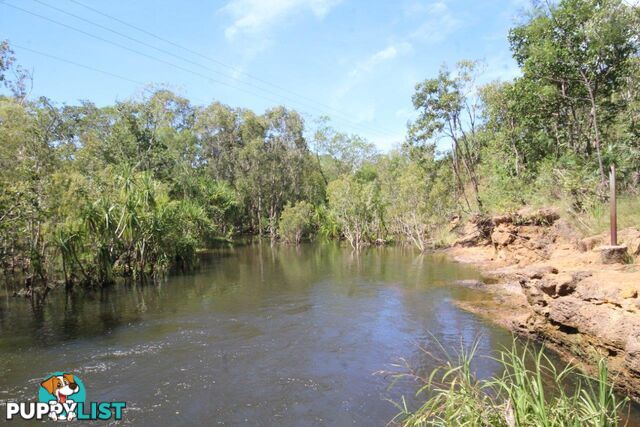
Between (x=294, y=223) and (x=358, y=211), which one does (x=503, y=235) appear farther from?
(x=294, y=223)

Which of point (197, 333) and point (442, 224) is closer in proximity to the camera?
point (197, 333)

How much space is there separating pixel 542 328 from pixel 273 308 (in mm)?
8282

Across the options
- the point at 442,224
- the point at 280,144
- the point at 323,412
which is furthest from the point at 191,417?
the point at 280,144

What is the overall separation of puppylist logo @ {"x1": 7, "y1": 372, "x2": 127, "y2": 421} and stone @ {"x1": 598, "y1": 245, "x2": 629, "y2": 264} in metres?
10.9

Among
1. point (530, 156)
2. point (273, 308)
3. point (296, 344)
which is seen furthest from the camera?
point (530, 156)

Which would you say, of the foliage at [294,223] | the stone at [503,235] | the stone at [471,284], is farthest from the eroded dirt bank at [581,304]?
the foliage at [294,223]

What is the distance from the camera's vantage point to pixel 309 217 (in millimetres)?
40156

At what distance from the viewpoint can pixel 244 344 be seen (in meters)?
10.7

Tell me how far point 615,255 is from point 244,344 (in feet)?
30.4

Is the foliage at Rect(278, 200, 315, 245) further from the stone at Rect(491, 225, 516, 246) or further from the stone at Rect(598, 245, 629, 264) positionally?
the stone at Rect(598, 245, 629, 264)

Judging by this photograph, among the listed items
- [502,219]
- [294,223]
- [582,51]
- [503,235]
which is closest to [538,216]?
[503,235]

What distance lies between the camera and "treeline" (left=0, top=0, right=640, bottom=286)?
1538 centimetres

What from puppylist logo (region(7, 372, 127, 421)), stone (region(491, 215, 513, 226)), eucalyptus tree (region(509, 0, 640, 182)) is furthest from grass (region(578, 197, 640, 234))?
puppylist logo (region(7, 372, 127, 421))

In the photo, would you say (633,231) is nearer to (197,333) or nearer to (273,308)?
(273,308)
